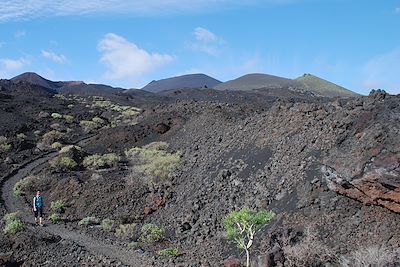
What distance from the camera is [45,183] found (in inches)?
885

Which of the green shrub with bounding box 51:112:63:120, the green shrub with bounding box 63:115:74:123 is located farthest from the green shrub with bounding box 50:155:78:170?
the green shrub with bounding box 51:112:63:120

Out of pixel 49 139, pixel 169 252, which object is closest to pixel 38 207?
pixel 169 252

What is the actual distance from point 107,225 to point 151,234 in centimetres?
214

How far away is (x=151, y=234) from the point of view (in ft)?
50.5

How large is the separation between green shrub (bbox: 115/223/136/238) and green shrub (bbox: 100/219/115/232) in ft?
1.14

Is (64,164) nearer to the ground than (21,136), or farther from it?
nearer to the ground

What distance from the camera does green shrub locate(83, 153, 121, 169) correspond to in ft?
81.2

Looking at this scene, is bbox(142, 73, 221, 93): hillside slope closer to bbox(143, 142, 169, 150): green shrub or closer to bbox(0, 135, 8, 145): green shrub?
bbox(0, 135, 8, 145): green shrub

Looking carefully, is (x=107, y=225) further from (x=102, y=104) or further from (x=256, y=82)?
(x=256, y=82)

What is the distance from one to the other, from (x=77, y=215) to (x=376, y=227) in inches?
457

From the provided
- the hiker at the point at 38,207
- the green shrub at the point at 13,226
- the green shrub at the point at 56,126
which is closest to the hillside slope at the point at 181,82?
the green shrub at the point at 56,126

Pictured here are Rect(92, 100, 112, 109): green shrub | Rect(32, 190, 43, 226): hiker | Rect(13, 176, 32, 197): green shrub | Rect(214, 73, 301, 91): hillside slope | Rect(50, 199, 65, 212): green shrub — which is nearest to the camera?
Rect(32, 190, 43, 226): hiker

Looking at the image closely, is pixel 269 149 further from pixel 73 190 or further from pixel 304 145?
pixel 73 190

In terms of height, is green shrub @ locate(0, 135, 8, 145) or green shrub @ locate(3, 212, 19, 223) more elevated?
green shrub @ locate(0, 135, 8, 145)
